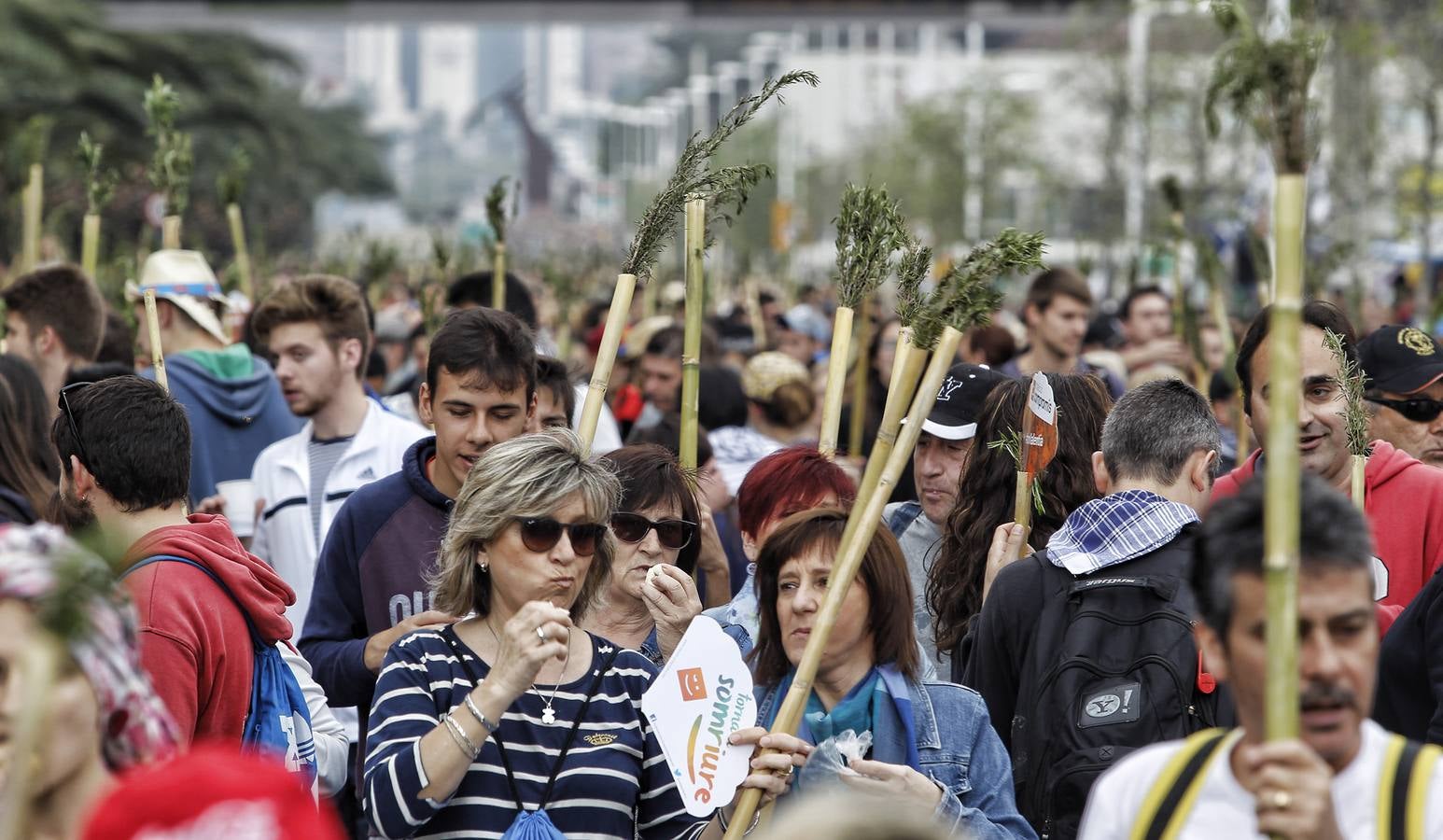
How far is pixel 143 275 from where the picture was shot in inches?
277

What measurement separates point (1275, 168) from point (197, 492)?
494cm

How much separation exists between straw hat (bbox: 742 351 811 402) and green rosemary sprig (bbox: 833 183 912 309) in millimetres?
4014

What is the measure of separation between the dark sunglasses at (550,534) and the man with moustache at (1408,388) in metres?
2.81

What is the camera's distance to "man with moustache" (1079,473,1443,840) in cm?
243

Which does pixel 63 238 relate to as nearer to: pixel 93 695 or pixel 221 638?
pixel 221 638

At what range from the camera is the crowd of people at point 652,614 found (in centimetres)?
241

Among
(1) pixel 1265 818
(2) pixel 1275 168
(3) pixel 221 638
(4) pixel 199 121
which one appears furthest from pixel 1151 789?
(4) pixel 199 121

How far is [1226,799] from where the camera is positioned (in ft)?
8.18

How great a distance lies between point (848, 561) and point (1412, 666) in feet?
5.41

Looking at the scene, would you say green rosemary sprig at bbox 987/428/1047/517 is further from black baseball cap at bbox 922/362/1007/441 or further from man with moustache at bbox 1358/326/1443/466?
man with moustache at bbox 1358/326/1443/466

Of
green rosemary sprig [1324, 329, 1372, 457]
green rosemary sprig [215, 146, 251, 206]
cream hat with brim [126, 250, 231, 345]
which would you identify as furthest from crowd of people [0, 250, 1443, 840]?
green rosemary sprig [215, 146, 251, 206]

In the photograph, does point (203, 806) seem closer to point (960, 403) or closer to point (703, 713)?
point (703, 713)

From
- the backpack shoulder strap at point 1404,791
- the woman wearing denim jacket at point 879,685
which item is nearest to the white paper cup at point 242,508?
the woman wearing denim jacket at point 879,685

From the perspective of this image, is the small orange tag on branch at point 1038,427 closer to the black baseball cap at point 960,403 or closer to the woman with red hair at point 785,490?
the woman with red hair at point 785,490
